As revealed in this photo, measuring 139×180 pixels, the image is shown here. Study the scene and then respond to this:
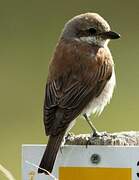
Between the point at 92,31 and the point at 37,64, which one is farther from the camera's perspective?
the point at 37,64

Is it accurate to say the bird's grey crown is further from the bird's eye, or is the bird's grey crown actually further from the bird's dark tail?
the bird's dark tail

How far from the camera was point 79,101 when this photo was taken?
4836mm

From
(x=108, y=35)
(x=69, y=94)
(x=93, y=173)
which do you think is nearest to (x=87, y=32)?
(x=108, y=35)

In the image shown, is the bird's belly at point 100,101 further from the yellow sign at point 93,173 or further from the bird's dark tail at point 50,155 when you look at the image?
the yellow sign at point 93,173

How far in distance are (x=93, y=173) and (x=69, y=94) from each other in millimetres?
1186

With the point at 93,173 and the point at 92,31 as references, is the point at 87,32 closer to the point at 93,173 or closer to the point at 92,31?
the point at 92,31

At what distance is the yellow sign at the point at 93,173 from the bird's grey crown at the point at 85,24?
1.88 metres

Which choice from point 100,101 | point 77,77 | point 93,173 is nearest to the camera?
point 93,173

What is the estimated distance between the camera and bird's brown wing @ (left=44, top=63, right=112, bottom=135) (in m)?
4.58

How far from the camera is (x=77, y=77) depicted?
4.95 metres

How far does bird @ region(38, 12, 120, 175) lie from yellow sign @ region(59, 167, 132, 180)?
535mm

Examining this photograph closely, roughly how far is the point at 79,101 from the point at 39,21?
411cm

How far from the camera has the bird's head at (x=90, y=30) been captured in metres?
5.46

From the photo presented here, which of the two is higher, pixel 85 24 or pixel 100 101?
pixel 85 24
